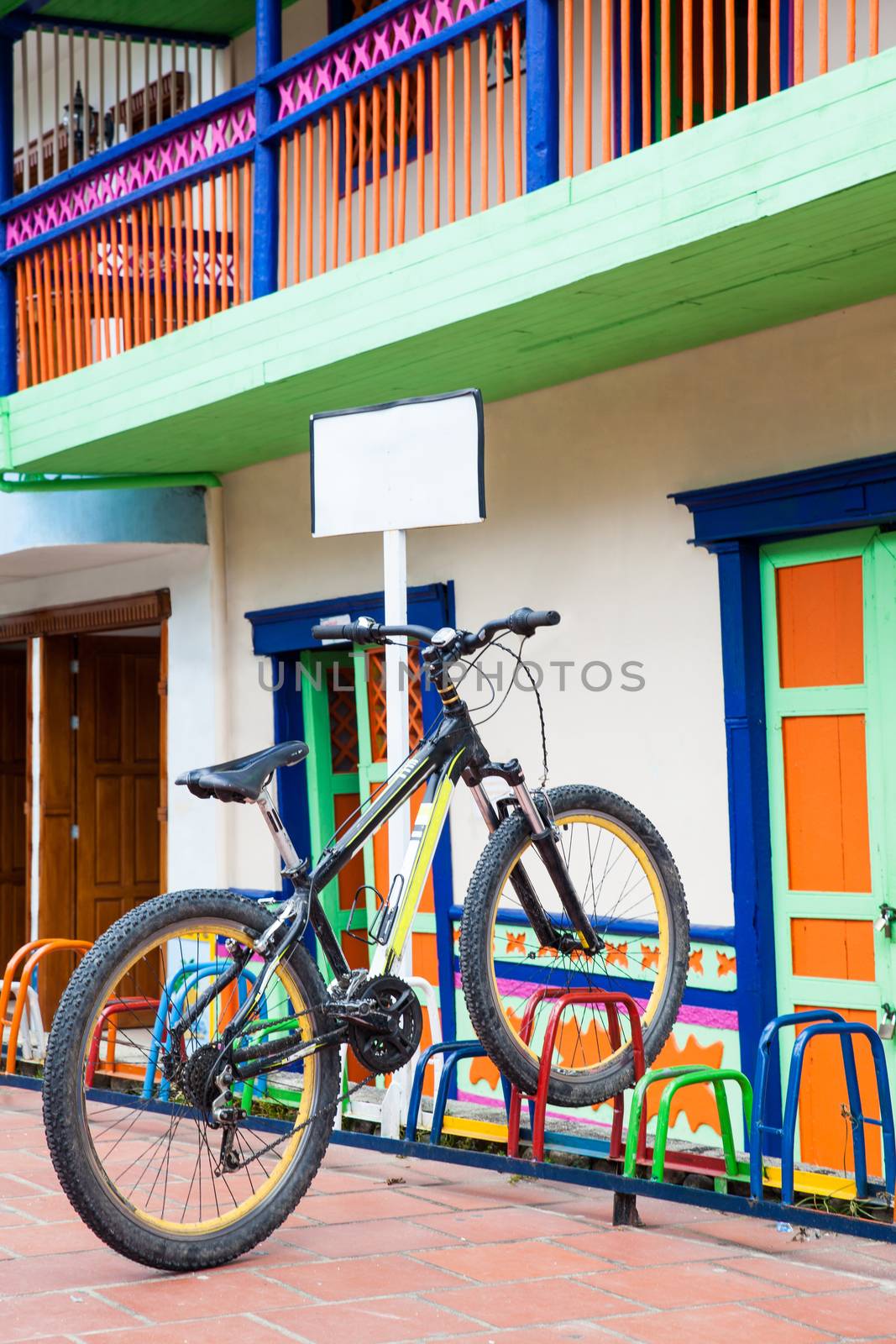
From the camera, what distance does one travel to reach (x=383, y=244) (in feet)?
26.8

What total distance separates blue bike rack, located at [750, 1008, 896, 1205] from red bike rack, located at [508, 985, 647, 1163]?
0.37 m

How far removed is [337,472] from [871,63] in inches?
82.2

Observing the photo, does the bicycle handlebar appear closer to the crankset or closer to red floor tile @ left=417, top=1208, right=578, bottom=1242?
the crankset

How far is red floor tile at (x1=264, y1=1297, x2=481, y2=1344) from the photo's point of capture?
362 cm

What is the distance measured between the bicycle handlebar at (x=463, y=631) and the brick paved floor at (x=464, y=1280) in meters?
1.56

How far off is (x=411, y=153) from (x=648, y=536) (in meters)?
2.61

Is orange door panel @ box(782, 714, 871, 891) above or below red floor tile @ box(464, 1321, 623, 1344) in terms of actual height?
above

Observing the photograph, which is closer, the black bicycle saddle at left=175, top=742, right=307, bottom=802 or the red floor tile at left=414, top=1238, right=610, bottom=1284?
the black bicycle saddle at left=175, top=742, right=307, bottom=802

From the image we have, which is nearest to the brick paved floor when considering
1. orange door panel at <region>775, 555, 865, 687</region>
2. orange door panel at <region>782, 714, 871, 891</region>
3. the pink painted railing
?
orange door panel at <region>782, 714, 871, 891</region>

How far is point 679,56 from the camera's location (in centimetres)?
715

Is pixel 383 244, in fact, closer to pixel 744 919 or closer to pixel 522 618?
pixel 744 919

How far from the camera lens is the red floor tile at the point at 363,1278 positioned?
399cm

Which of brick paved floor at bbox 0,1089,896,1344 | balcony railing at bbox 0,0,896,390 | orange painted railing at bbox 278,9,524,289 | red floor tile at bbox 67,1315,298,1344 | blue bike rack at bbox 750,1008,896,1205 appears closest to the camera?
red floor tile at bbox 67,1315,298,1344

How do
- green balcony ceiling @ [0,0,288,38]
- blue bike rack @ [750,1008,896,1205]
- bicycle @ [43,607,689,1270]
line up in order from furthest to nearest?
green balcony ceiling @ [0,0,288,38] < blue bike rack @ [750,1008,896,1205] < bicycle @ [43,607,689,1270]
